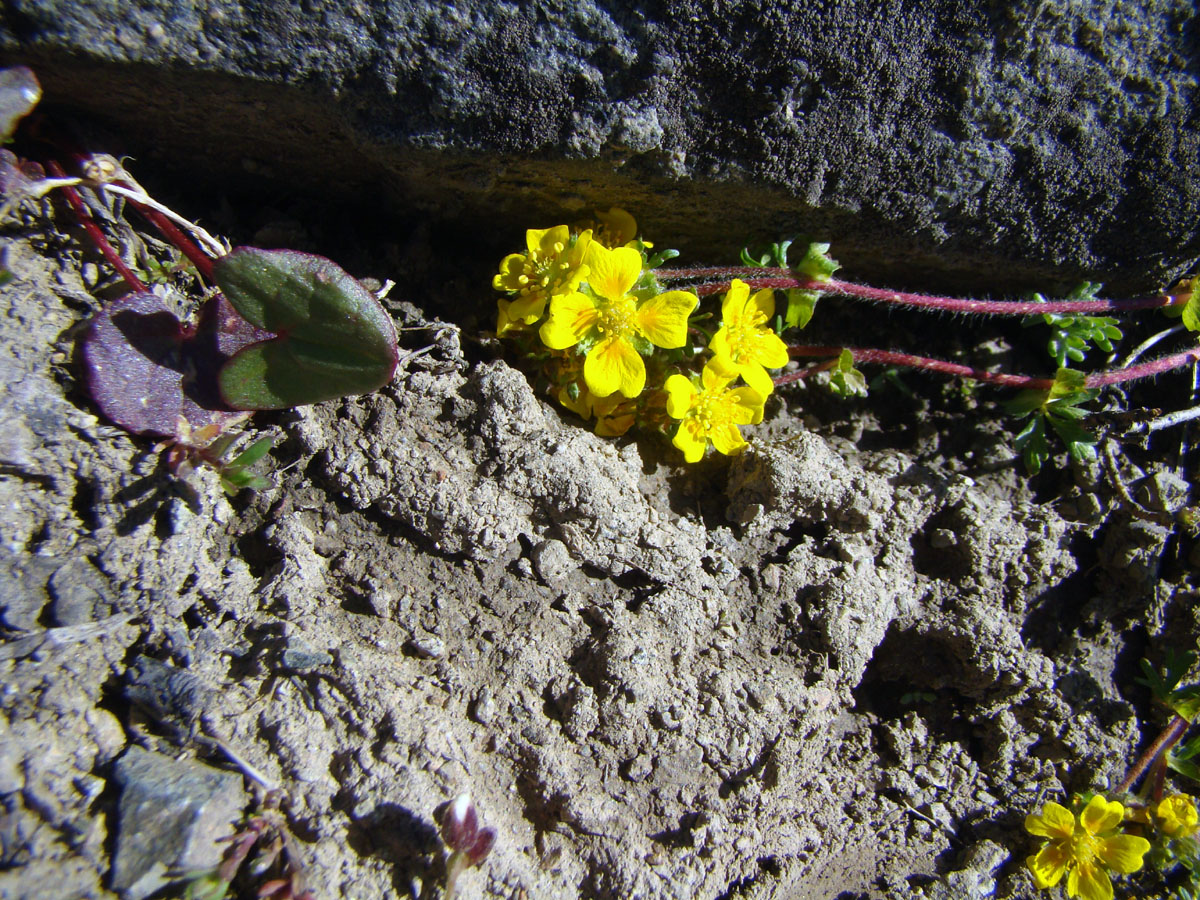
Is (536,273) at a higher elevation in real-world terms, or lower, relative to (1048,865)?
higher

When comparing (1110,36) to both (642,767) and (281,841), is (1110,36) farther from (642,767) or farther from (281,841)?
(281,841)

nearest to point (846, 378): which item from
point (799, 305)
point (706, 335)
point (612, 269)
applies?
point (799, 305)

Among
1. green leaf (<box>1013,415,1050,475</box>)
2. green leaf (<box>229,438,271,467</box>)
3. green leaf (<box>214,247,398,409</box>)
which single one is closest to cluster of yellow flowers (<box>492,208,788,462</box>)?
green leaf (<box>214,247,398,409</box>)

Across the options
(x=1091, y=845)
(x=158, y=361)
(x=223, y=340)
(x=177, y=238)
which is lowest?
(x=1091, y=845)

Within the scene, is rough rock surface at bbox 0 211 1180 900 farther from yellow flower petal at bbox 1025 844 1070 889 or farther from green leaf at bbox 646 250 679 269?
green leaf at bbox 646 250 679 269

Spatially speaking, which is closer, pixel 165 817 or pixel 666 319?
pixel 165 817

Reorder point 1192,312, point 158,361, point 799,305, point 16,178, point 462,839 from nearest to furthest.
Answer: point 462,839
point 16,178
point 158,361
point 799,305
point 1192,312

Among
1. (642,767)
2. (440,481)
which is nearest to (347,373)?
(440,481)

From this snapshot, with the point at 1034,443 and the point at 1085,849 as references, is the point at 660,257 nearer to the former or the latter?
the point at 1034,443

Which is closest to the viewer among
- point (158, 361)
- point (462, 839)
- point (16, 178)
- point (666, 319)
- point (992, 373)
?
point (462, 839)
